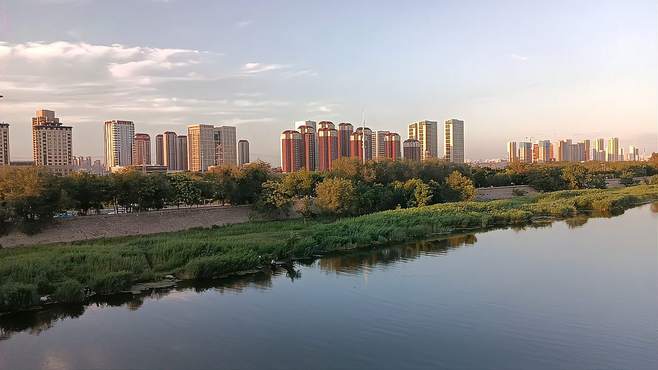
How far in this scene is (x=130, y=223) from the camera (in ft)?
66.1

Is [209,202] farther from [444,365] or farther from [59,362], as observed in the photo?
[444,365]

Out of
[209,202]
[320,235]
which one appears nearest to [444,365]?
Result: [320,235]

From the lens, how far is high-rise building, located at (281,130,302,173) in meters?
51.3

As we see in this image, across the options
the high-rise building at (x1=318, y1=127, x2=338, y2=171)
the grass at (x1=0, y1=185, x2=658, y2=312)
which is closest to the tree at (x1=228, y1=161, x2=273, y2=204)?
the grass at (x1=0, y1=185, x2=658, y2=312)

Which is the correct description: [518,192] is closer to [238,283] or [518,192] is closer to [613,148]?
[238,283]

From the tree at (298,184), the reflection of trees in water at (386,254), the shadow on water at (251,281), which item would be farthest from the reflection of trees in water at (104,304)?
the tree at (298,184)

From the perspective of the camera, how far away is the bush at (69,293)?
10.8 meters

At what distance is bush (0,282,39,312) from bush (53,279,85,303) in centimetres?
40

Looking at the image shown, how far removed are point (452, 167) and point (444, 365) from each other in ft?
103

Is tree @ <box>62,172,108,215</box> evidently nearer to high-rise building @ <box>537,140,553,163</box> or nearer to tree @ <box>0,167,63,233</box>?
tree @ <box>0,167,63,233</box>

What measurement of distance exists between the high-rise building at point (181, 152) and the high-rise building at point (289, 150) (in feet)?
43.6

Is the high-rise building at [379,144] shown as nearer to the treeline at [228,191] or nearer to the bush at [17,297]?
the treeline at [228,191]

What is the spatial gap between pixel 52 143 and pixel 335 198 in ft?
110

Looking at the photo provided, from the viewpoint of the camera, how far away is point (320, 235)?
1791cm
